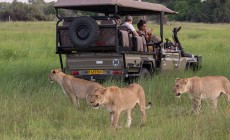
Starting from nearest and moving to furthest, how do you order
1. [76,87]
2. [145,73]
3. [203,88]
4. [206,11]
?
[203,88] < [76,87] < [145,73] < [206,11]

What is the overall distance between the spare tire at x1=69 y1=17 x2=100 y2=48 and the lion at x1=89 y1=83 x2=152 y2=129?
2.58 meters

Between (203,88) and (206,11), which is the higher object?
(206,11)

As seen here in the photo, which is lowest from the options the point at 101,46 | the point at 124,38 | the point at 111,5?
the point at 101,46

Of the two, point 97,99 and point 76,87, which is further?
point 76,87

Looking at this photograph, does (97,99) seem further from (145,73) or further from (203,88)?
(145,73)

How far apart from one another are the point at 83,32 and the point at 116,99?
3.33 meters

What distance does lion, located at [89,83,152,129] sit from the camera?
650cm

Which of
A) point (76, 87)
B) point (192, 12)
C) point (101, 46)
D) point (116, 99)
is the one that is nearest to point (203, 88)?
point (116, 99)

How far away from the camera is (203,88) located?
8.10 meters

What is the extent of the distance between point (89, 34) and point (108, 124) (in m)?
3.08

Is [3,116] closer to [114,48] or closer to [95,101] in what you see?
[95,101]

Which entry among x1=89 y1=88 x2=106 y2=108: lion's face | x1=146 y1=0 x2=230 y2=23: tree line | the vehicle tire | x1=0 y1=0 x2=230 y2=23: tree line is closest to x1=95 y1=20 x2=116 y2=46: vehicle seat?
the vehicle tire

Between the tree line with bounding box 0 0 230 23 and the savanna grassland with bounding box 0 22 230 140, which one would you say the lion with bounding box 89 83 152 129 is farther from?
the tree line with bounding box 0 0 230 23

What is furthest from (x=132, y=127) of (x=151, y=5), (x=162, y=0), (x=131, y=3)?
(x=162, y=0)
